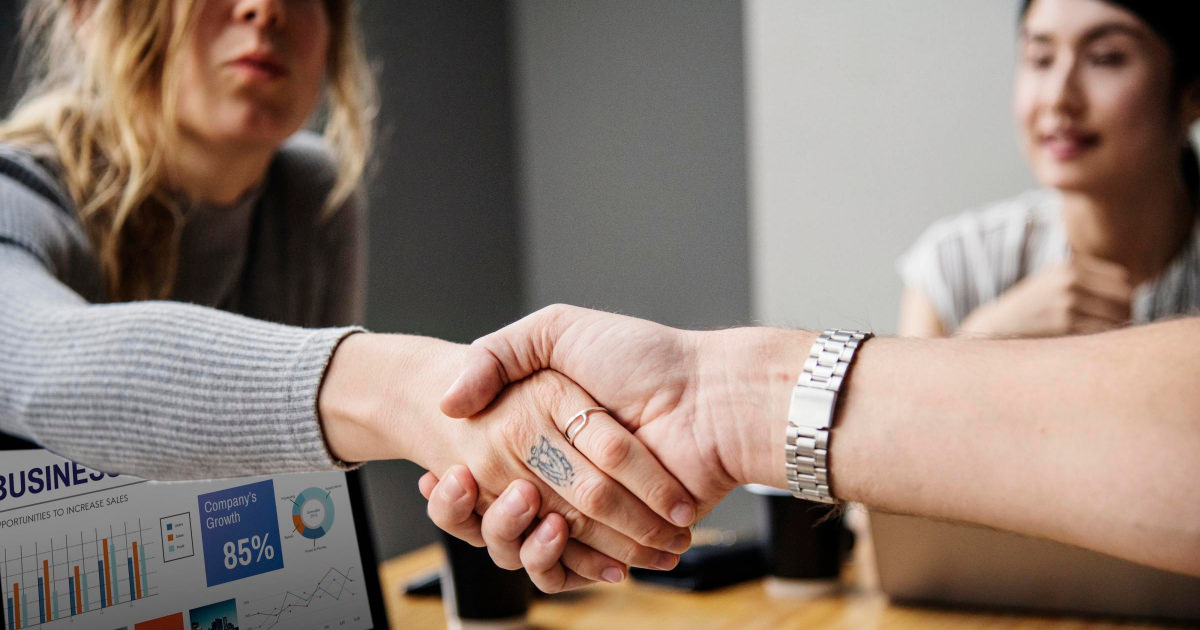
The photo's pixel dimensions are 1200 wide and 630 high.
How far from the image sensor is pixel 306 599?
2.36ft

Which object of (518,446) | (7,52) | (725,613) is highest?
(7,52)

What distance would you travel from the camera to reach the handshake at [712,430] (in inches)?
21.8

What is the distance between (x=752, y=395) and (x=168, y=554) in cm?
46

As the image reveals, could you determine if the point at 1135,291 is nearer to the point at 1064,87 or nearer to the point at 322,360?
the point at 1064,87

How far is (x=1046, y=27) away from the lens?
1512mm

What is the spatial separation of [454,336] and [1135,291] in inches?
62.2

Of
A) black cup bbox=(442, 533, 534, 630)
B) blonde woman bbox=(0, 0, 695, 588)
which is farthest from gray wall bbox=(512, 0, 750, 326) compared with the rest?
black cup bbox=(442, 533, 534, 630)

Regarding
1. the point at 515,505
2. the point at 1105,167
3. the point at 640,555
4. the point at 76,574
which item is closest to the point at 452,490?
the point at 515,505

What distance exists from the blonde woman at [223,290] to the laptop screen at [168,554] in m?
0.04

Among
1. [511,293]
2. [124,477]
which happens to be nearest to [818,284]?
[511,293]

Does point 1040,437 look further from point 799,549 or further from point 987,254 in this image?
point 987,254

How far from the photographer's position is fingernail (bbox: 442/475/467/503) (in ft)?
2.48

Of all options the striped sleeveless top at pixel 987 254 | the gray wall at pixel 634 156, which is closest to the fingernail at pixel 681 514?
the striped sleeveless top at pixel 987 254

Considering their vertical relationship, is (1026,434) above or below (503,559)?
above
